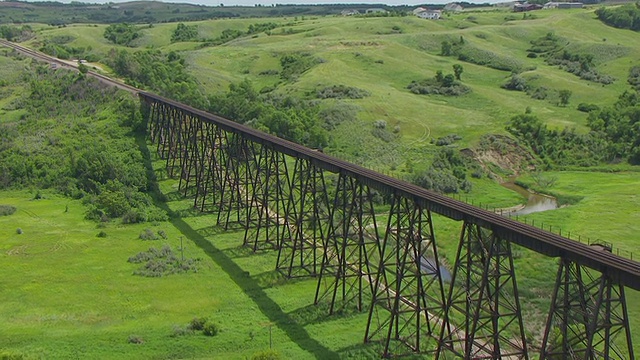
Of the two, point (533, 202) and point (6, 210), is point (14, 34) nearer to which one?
point (6, 210)

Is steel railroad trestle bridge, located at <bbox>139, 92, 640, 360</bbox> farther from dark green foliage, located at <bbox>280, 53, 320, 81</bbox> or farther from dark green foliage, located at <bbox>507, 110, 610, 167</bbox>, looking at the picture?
dark green foliage, located at <bbox>280, 53, 320, 81</bbox>

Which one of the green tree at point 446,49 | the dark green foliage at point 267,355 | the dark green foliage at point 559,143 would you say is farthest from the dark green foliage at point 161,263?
the green tree at point 446,49

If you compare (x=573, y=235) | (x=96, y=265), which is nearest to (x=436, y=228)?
(x=573, y=235)

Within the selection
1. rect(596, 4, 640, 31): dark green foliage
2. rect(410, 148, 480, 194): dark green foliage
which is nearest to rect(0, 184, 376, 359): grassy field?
rect(410, 148, 480, 194): dark green foliage

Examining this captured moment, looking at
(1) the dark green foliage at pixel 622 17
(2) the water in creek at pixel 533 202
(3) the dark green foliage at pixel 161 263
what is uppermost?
(1) the dark green foliage at pixel 622 17

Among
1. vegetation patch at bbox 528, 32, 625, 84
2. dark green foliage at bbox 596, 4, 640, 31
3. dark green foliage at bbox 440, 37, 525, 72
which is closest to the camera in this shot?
vegetation patch at bbox 528, 32, 625, 84

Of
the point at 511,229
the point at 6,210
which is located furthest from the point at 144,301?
the point at 6,210

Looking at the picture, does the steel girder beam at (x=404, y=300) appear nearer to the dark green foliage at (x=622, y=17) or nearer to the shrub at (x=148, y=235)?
the shrub at (x=148, y=235)
